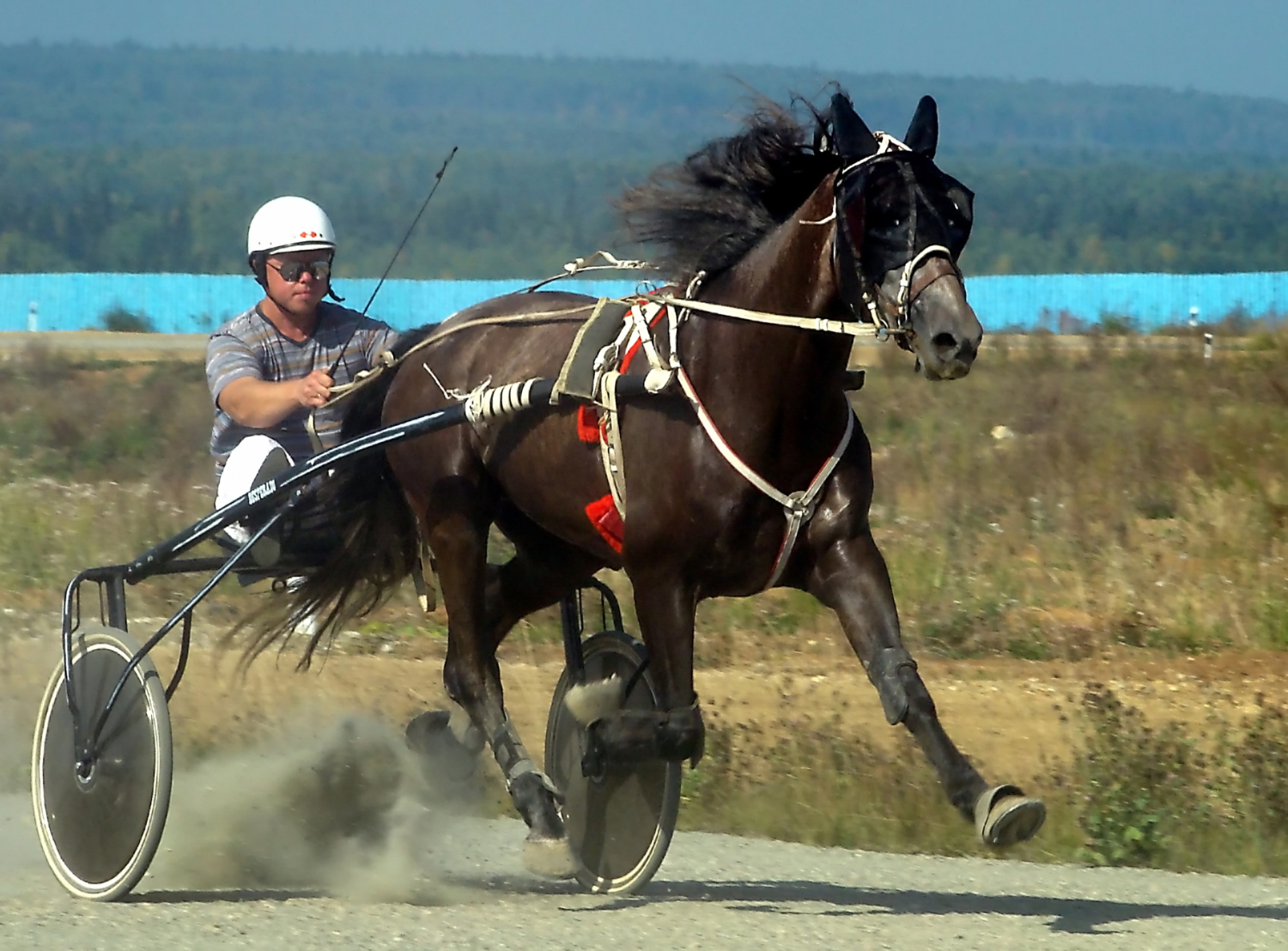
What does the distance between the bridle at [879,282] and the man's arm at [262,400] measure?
1808 mm

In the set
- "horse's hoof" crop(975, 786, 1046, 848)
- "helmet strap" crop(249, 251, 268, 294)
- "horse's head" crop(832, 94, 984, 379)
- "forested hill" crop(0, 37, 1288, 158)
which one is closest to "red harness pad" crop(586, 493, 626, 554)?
"horse's head" crop(832, 94, 984, 379)

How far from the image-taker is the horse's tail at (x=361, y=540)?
255 inches

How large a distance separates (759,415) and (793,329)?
225 millimetres

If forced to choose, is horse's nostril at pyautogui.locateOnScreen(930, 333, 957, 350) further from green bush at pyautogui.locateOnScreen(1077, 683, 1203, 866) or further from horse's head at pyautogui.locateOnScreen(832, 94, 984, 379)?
green bush at pyautogui.locateOnScreen(1077, 683, 1203, 866)

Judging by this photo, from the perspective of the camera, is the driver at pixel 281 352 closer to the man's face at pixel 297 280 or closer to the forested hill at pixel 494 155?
the man's face at pixel 297 280

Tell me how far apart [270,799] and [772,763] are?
1.99 meters

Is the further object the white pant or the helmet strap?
the helmet strap

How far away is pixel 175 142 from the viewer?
322 ft

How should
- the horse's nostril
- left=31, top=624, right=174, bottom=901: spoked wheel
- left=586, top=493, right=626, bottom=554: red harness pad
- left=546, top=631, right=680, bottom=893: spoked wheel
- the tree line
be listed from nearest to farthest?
the horse's nostril < left=586, top=493, right=626, bottom=554: red harness pad < left=31, top=624, right=174, bottom=901: spoked wheel < left=546, top=631, right=680, bottom=893: spoked wheel < the tree line

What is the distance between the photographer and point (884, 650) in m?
4.86

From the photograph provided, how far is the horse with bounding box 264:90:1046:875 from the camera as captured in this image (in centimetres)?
464

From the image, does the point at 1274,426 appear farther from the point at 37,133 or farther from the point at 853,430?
the point at 37,133

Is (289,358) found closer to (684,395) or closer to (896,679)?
(684,395)

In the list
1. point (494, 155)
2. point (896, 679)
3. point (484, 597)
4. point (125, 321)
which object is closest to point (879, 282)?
point (896, 679)
